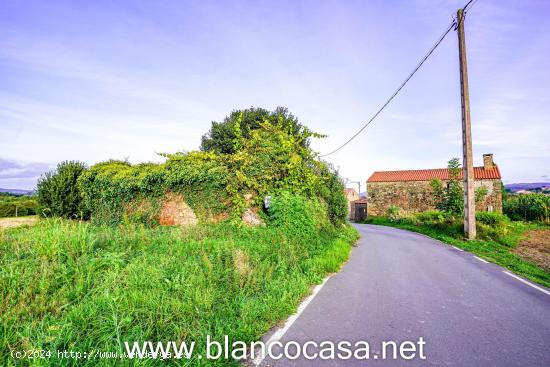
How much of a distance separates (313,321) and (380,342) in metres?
0.97

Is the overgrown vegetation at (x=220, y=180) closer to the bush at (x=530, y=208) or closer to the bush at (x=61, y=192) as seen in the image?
the bush at (x=61, y=192)

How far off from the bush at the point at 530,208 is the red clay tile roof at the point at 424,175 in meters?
3.86

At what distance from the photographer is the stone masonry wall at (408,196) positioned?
106 feet

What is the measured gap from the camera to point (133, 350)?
3045 mm

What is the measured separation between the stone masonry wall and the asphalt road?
1203 inches

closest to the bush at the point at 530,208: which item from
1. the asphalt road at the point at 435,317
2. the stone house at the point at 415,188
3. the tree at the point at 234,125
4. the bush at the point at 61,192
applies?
the stone house at the point at 415,188

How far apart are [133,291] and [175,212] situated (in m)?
7.41

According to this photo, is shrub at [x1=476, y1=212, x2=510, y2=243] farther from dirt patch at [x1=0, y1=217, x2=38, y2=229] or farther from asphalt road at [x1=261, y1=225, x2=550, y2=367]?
dirt patch at [x1=0, y1=217, x2=38, y2=229]

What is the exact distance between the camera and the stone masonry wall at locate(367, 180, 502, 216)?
106 feet

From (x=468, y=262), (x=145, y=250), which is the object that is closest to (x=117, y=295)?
(x=145, y=250)

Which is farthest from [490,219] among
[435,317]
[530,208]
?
[530,208]

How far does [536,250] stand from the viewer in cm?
1192

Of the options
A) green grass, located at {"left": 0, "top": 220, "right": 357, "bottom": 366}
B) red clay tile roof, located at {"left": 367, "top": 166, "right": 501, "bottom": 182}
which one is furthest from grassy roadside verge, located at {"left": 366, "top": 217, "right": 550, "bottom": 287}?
red clay tile roof, located at {"left": 367, "top": 166, "right": 501, "bottom": 182}

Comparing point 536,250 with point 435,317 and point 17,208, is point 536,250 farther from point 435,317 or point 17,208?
point 17,208
